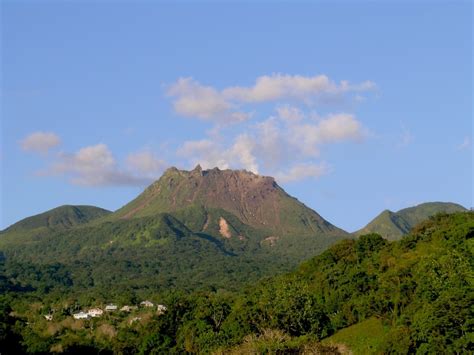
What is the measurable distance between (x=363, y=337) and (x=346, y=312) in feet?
22.2

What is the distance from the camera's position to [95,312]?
118 metres

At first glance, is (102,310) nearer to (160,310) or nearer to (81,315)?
(81,315)

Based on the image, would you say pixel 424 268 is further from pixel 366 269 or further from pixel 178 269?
pixel 178 269

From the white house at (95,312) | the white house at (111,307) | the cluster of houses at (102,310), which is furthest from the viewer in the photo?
the white house at (111,307)

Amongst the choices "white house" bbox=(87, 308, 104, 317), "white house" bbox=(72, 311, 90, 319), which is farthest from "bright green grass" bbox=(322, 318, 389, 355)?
"white house" bbox=(87, 308, 104, 317)

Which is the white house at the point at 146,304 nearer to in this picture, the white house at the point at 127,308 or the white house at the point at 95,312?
the white house at the point at 127,308

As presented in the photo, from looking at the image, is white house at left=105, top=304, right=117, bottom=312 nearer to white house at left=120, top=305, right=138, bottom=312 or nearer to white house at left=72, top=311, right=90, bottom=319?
white house at left=120, top=305, right=138, bottom=312

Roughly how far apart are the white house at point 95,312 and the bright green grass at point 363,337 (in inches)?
2106

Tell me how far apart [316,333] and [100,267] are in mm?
135181

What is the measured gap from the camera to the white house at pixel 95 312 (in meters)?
114

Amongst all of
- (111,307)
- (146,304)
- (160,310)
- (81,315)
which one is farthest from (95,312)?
(160,310)

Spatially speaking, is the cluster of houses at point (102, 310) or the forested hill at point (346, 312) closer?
the forested hill at point (346, 312)

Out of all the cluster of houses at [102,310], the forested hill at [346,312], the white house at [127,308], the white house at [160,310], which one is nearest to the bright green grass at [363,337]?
the forested hill at [346,312]

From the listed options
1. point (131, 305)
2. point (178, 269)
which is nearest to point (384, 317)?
point (131, 305)
